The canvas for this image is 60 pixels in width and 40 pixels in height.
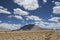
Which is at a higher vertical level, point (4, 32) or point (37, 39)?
point (4, 32)

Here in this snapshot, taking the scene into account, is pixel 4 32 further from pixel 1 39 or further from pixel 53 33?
pixel 53 33

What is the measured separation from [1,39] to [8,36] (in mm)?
716

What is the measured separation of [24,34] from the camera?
1443cm

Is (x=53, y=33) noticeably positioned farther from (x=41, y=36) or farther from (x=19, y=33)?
(x=19, y=33)

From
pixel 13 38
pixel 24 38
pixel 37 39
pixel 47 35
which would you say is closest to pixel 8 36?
pixel 13 38

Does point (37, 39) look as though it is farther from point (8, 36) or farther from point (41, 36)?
point (8, 36)

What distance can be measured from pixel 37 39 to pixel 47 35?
3.43 ft

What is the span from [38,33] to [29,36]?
916mm

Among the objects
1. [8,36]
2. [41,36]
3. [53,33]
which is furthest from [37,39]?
[8,36]

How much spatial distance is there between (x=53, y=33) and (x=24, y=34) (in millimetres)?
2867

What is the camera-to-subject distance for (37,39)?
14.6 m

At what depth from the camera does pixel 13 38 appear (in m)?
14.4

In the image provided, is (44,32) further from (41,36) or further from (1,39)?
(1,39)

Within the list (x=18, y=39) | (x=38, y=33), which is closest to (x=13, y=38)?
(x=18, y=39)
